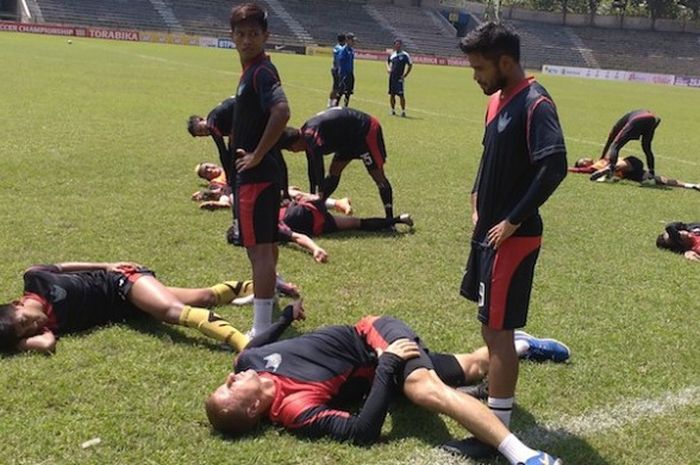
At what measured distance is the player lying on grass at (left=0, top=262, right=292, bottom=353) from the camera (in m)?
4.39

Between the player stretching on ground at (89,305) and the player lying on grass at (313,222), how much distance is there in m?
2.02

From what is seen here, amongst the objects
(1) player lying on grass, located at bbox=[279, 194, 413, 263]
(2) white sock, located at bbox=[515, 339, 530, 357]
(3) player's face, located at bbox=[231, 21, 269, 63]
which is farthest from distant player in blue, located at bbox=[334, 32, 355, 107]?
(2) white sock, located at bbox=[515, 339, 530, 357]

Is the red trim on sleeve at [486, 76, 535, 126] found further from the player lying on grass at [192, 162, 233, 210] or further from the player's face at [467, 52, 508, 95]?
the player lying on grass at [192, 162, 233, 210]

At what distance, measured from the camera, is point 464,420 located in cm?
350

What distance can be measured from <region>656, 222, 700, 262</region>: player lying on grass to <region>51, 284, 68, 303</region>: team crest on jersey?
5997 millimetres

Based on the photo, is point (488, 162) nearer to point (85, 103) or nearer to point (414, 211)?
point (414, 211)

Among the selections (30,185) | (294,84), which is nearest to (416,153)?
(30,185)

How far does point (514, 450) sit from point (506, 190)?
1.22m

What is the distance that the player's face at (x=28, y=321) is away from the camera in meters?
4.33

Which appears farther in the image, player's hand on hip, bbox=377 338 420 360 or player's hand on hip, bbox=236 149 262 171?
player's hand on hip, bbox=236 149 262 171

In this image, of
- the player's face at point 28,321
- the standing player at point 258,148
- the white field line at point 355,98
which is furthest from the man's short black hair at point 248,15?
the white field line at point 355,98

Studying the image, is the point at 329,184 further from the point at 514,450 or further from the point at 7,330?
the point at 514,450

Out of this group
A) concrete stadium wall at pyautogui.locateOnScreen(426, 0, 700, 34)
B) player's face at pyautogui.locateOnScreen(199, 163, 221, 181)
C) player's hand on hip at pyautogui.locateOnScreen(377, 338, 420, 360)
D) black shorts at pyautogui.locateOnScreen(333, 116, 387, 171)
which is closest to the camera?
player's hand on hip at pyautogui.locateOnScreen(377, 338, 420, 360)

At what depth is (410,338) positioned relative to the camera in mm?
3971
